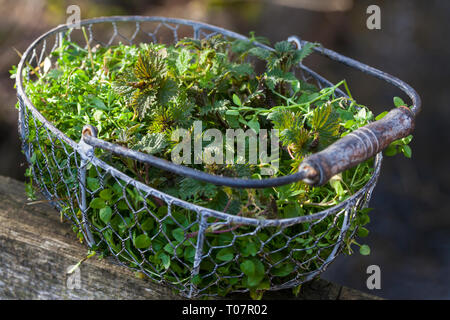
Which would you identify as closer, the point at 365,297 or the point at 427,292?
the point at 365,297

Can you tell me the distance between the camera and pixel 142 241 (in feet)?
2.26

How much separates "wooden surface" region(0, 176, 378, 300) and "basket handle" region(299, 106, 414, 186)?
32 centimetres

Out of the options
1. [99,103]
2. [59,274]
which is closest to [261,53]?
[99,103]

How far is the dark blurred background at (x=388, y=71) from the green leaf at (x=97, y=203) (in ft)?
4.59

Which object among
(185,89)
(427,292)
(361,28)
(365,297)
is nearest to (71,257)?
(185,89)

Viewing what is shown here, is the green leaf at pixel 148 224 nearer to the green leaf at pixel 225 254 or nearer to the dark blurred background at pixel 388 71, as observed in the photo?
→ the green leaf at pixel 225 254

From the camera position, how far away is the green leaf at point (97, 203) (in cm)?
70

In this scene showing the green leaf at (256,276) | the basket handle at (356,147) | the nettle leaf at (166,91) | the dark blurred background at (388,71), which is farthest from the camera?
the dark blurred background at (388,71)

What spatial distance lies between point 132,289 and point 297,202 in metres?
0.32

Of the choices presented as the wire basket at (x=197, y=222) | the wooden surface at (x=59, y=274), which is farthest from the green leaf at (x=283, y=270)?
the wooden surface at (x=59, y=274)

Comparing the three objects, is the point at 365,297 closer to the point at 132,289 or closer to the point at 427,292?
the point at 132,289


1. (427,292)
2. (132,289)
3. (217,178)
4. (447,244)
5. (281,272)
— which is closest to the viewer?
(217,178)

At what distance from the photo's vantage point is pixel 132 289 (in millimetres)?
817

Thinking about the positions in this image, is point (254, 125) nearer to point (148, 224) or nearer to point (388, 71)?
point (148, 224)
